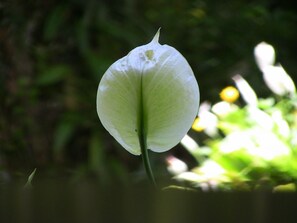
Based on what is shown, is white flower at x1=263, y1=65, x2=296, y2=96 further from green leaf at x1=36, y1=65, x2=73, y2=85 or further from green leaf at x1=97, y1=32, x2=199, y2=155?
green leaf at x1=97, y1=32, x2=199, y2=155

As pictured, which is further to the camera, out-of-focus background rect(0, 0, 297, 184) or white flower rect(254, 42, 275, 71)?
out-of-focus background rect(0, 0, 297, 184)

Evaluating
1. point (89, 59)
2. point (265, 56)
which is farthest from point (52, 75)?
point (265, 56)

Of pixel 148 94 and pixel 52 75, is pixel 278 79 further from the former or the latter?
pixel 148 94

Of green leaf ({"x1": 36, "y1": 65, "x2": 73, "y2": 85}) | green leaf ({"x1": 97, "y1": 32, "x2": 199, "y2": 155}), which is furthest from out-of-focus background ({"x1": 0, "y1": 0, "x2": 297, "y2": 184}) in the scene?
green leaf ({"x1": 97, "y1": 32, "x2": 199, "y2": 155})

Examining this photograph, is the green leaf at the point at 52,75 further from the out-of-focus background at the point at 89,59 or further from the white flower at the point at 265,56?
the white flower at the point at 265,56

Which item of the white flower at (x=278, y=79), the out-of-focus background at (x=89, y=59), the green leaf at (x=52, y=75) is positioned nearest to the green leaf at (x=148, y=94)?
the white flower at (x=278, y=79)

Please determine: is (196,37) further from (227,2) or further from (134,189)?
(134,189)
